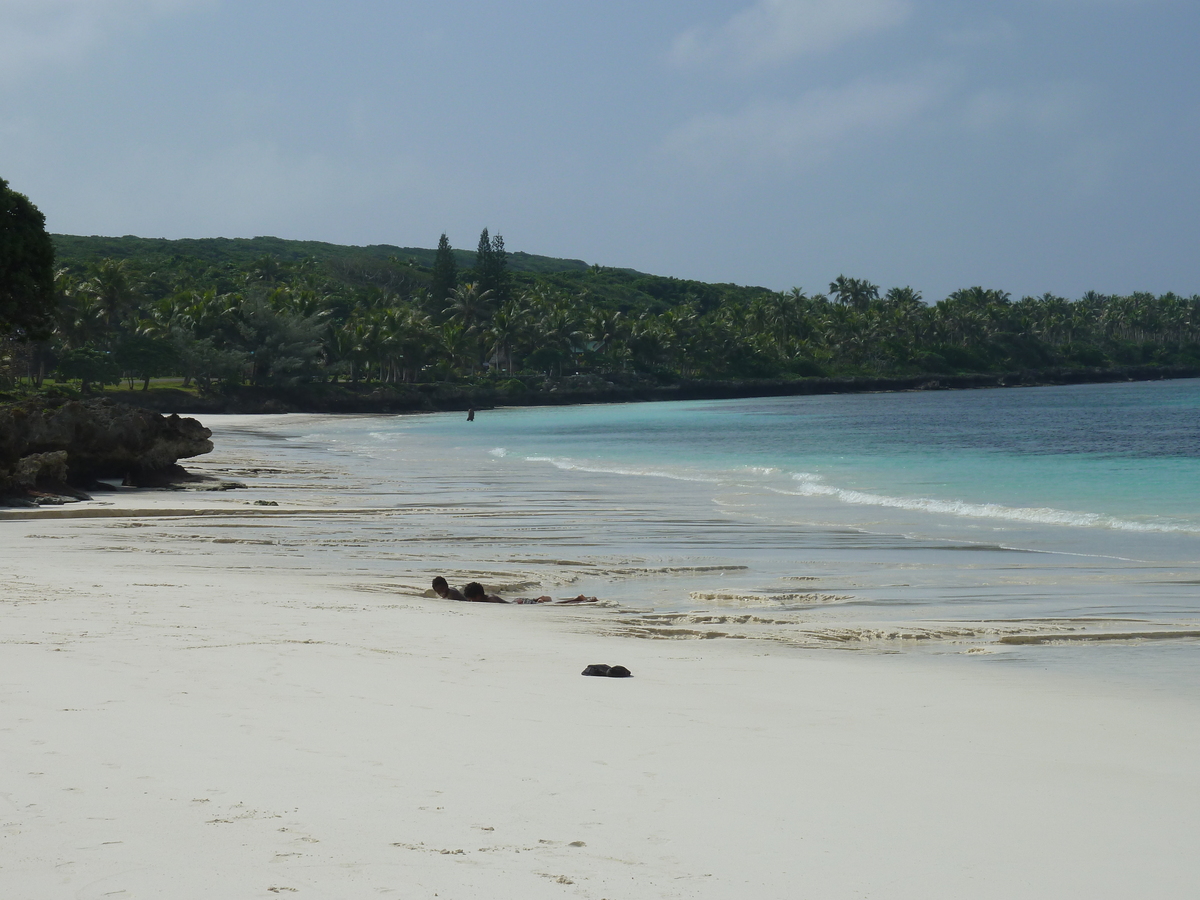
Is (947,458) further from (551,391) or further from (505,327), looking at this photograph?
(505,327)

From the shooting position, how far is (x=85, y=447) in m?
19.8

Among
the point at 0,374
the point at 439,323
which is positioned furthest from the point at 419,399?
the point at 0,374

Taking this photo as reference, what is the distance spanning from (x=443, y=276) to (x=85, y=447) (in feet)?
369

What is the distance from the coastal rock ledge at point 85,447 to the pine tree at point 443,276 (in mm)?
107233

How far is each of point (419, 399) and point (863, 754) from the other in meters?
92.8

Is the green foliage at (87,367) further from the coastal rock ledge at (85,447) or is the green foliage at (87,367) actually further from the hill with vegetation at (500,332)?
the coastal rock ledge at (85,447)

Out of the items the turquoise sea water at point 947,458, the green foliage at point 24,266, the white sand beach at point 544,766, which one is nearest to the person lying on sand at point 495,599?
the white sand beach at point 544,766

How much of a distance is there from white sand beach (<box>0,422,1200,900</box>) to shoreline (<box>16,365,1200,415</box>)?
54.0 metres

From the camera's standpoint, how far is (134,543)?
13008 mm

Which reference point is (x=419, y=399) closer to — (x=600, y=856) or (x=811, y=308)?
(x=811, y=308)

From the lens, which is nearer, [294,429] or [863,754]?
[863,754]

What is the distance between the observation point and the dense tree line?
80.6 m

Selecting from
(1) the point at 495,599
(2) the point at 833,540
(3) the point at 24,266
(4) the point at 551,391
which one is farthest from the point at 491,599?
(4) the point at 551,391

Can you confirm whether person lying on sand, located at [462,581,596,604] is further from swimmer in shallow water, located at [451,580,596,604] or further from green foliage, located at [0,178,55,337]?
green foliage, located at [0,178,55,337]
